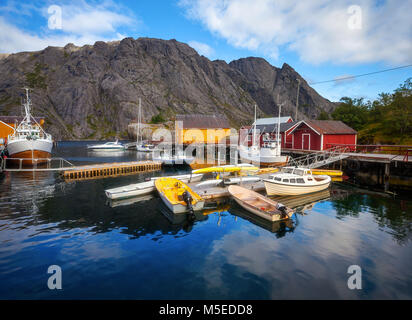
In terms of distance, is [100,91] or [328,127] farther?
[100,91]

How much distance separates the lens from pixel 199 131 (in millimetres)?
65500

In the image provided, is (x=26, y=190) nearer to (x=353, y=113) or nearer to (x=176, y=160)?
(x=176, y=160)

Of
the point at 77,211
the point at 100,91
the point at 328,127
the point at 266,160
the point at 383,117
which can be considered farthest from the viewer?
the point at 100,91

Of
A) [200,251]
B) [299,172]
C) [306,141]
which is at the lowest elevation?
[200,251]

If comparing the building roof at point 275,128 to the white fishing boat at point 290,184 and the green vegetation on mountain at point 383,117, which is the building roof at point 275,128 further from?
the white fishing boat at point 290,184

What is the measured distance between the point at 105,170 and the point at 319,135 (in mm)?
35455

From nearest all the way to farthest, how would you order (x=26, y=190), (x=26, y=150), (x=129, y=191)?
(x=129, y=191)
(x=26, y=190)
(x=26, y=150)

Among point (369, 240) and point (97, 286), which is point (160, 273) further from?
point (369, 240)

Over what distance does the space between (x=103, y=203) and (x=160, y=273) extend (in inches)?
490

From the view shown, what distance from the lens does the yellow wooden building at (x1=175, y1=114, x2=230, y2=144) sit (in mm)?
65250

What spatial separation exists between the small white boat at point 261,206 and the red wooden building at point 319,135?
2518 centimetres

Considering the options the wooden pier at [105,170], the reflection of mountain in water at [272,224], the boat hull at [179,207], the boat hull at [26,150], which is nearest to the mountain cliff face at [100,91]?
the boat hull at [26,150]

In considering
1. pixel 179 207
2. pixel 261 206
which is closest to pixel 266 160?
pixel 261 206
